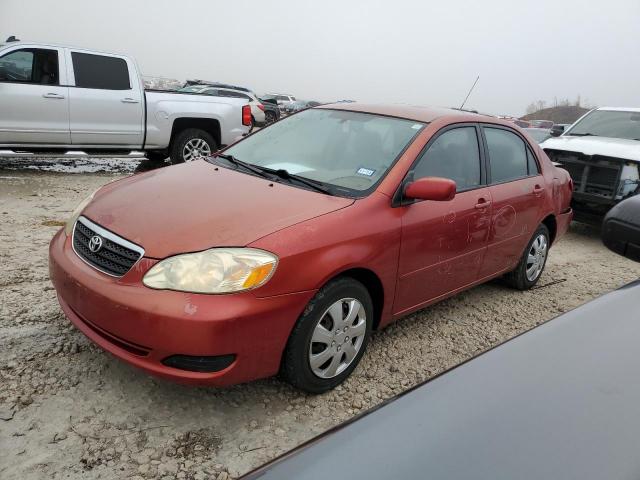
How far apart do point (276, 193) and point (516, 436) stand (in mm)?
1970

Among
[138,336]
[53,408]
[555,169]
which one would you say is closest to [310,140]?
[138,336]

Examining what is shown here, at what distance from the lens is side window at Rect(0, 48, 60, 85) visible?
22.8 ft

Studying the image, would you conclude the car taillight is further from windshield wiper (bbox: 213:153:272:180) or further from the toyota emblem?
the toyota emblem

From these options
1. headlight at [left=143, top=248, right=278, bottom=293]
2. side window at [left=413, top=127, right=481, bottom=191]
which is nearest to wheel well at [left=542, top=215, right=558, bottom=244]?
side window at [left=413, top=127, right=481, bottom=191]

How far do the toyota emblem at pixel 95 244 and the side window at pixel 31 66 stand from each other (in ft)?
18.9

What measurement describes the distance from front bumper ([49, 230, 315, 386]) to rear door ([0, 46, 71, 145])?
5.71 metres

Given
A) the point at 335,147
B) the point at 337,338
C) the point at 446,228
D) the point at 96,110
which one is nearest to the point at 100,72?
the point at 96,110

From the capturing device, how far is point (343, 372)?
282 cm

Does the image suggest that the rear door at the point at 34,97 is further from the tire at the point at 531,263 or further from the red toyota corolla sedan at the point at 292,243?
the tire at the point at 531,263

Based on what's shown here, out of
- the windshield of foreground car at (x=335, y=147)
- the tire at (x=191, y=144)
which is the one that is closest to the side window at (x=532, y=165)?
the windshield of foreground car at (x=335, y=147)

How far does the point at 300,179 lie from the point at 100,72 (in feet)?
20.0

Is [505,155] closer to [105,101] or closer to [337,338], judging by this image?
[337,338]

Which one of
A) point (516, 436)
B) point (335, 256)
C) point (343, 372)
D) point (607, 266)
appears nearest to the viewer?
point (516, 436)

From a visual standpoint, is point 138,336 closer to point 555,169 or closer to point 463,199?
point 463,199
